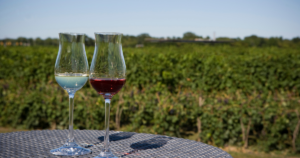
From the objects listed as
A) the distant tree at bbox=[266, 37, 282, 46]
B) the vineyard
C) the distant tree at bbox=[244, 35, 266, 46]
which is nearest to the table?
the vineyard

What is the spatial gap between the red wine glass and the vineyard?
343cm

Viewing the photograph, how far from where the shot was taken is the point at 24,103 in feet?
19.5

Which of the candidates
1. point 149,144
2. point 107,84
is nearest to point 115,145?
point 149,144

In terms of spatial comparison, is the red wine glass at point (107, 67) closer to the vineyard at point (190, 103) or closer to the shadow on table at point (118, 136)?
the shadow on table at point (118, 136)

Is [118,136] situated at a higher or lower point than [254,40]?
lower

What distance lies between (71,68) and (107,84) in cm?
24

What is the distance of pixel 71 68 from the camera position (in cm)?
149

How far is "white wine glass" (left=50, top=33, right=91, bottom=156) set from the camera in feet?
4.88

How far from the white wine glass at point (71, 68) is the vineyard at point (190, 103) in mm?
3328

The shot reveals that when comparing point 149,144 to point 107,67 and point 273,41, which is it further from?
point 273,41

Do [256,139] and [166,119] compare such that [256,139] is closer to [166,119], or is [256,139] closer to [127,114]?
[166,119]

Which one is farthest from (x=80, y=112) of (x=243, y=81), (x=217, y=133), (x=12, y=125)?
(x=243, y=81)

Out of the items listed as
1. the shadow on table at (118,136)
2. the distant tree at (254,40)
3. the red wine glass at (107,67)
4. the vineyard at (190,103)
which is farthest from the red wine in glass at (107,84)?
the distant tree at (254,40)

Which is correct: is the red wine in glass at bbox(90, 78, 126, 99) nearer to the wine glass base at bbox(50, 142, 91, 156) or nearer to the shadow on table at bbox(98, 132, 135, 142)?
the wine glass base at bbox(50, 142, 91, 156)
